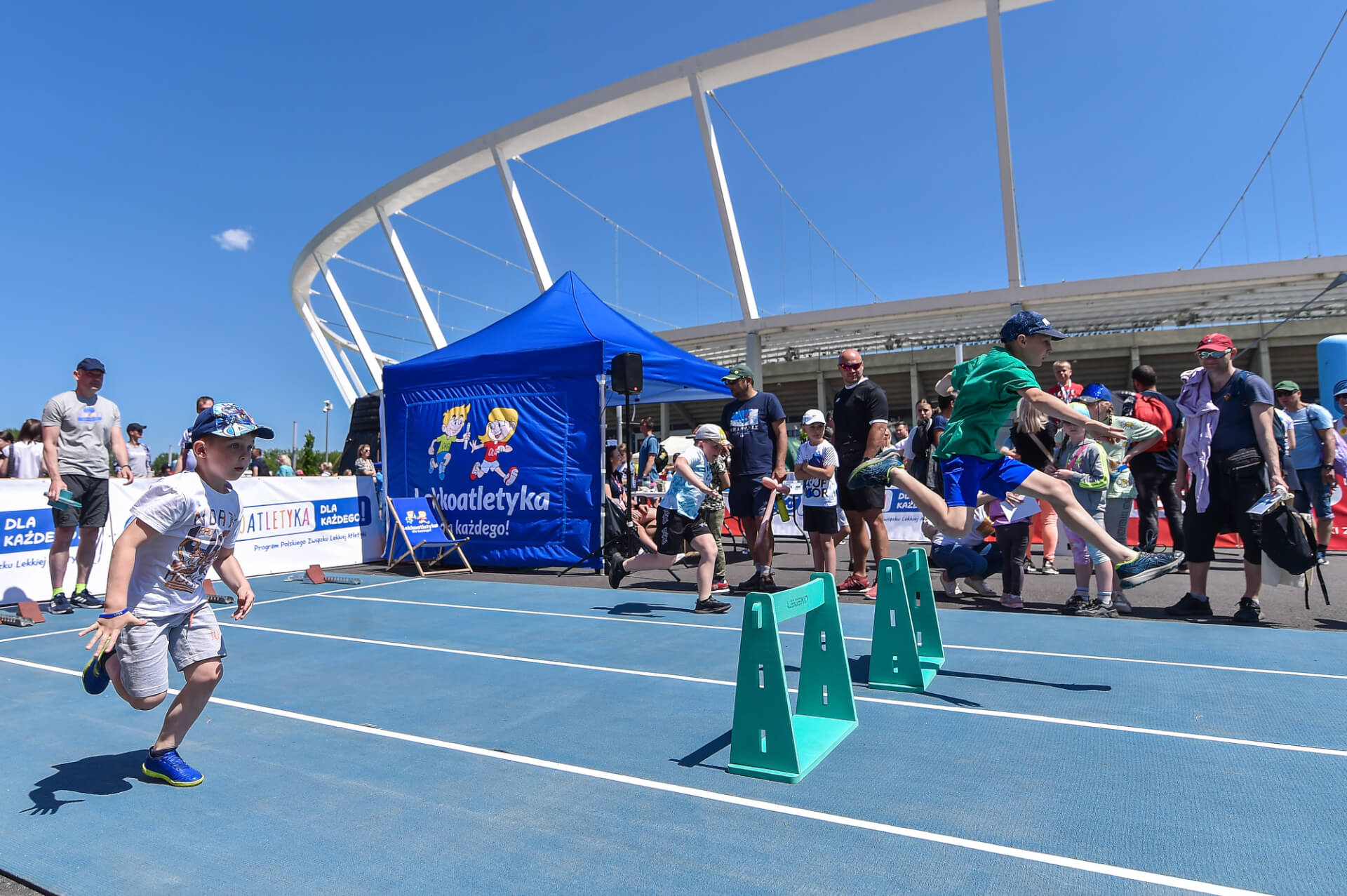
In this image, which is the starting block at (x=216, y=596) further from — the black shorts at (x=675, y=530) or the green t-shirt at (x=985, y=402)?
the green t-shirt at (x=985, y=402)

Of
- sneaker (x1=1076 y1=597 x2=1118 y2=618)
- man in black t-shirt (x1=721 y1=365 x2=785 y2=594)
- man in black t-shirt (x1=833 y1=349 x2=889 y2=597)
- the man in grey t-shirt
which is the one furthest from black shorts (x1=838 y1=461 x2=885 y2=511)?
the man in grey t-shirt

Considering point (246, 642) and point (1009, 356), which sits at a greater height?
point (1009, 356)

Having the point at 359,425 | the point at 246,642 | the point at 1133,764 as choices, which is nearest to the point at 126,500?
the point at 246,642

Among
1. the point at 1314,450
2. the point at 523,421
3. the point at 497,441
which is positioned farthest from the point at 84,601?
the point at 1314,450

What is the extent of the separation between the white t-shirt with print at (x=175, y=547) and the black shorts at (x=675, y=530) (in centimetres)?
401

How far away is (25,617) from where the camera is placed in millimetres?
6527

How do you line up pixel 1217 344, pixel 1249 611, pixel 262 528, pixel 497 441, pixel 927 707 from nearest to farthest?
pixel 927 707 → pixel 1217 344 → pixel 1249 611 → pixel 262 528 → pixel 497 441

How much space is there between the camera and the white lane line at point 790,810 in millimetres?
2135

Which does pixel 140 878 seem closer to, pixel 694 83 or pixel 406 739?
pixel 406 739

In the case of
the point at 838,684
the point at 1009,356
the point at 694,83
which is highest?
the point at 694,83

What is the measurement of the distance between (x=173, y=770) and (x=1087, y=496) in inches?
247

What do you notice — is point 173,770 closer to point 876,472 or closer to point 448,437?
point 876,472

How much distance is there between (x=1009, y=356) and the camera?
4336 millimetres

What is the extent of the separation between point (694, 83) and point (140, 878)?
77.2 feet
